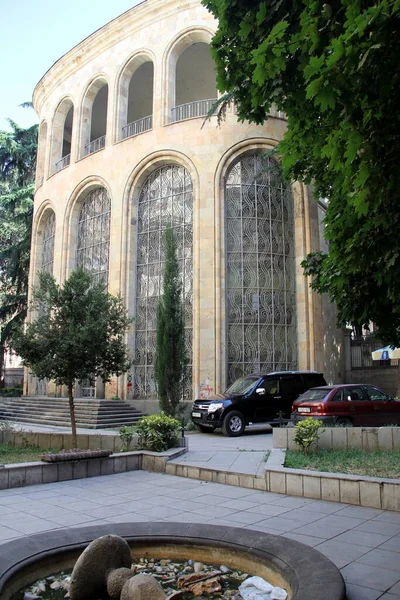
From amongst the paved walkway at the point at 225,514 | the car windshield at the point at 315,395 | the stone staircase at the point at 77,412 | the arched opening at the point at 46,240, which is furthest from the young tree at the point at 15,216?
the paved walkway at the point at 225,514

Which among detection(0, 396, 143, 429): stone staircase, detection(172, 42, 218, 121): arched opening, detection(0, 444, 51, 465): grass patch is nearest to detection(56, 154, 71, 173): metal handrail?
detection(172, 42, 218, 121): arched opening

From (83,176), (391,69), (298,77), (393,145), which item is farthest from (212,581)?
(83,176)

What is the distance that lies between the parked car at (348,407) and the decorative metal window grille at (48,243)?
18203 millimetres

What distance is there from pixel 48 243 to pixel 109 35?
1113 cm

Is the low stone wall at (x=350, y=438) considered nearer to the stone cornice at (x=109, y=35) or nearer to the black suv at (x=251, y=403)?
the black suv at (x=251, y=403)

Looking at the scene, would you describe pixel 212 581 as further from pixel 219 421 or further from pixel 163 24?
pixel 163 24

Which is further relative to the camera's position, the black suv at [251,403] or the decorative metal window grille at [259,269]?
the decorative metal window grille at [259,269]

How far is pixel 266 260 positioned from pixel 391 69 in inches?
677

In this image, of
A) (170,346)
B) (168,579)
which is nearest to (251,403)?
(170,346)

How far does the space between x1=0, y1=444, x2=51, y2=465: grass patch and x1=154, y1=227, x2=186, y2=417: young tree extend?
6366 millimetres

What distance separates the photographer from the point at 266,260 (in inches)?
815

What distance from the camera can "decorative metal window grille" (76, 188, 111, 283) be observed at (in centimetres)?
2409

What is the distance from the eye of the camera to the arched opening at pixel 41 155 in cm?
2927

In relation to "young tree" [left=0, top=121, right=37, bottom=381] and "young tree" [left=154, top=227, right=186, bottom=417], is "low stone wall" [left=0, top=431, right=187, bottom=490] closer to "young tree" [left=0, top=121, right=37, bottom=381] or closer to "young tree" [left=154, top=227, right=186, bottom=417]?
"young tree" [left=154, top=227, right=186, bottom=417]
